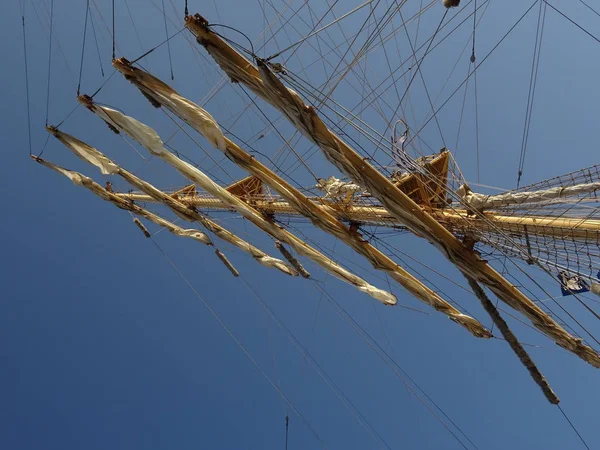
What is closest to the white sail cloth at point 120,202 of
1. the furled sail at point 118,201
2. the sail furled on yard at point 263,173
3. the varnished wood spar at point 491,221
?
the furled sail at point 118,201

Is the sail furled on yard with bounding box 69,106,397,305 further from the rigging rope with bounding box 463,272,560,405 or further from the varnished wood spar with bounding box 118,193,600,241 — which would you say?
the rigging rope with bounding box 463,272,560,405

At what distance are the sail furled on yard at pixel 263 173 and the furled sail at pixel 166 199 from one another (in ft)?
6.63

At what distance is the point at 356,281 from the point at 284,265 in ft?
6.26

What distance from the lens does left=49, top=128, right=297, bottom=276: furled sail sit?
765 centimetres

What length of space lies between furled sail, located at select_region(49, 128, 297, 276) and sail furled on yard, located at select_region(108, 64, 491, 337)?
202 cm

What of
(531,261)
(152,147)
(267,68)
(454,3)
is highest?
(454,3)

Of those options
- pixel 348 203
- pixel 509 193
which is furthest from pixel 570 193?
pixel 348 203

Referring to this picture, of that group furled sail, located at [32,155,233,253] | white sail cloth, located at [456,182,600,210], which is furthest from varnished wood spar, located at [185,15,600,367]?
furled sail, located at [32,155,233,253]

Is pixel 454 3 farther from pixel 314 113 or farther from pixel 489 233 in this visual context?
pixel 489 233

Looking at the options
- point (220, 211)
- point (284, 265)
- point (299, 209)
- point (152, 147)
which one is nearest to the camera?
point (152, 147)

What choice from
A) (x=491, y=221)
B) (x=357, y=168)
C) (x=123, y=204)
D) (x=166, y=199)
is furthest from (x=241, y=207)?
(x=123, y=204)

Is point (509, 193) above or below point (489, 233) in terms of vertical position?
above

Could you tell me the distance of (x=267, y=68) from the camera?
3.61 metres

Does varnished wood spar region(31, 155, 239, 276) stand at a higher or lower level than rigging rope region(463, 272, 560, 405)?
higher
